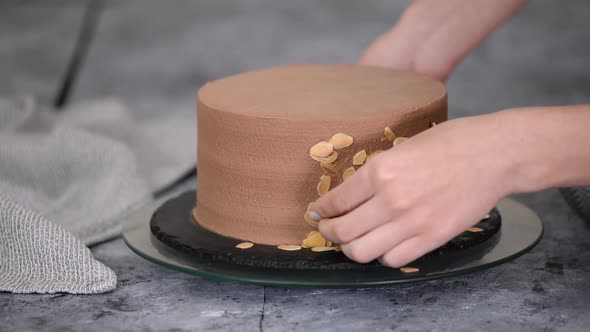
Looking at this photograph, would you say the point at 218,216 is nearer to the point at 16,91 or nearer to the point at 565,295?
the point at 565,295

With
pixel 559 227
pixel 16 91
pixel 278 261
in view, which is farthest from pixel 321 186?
pixel 16 91

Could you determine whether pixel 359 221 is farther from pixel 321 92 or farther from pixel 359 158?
pixel 321 92

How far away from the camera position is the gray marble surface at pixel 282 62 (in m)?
1.05

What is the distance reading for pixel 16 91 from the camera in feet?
7.41

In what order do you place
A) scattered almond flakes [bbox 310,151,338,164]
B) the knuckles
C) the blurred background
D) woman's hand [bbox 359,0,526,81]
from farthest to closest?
the blurred background < woman's hand [bbox 359,0,526,81] < scattered almond flakes [bbox 310,151,338,164] < the knuckles

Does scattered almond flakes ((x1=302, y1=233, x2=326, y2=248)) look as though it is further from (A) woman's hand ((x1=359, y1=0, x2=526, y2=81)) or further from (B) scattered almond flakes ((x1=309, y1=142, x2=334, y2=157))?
(A) woman's hand ((x1=359, y1=0, x2=526, y2=81))

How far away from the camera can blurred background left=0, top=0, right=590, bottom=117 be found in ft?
7.12

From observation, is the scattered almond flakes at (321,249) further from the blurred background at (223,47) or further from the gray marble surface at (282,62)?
the blurred background at (223,47)

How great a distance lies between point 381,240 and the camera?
98 centimetres

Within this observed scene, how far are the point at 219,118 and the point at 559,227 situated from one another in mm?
573

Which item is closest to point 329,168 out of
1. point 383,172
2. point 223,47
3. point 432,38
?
point 383,172

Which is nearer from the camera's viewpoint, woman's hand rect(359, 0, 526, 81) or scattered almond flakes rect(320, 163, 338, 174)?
scattered almond flakes rect(320, 163, 338, 174)

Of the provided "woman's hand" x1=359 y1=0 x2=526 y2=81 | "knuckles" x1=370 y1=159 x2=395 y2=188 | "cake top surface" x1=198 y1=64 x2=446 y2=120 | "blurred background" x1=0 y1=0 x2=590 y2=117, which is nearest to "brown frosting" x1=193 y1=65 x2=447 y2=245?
"cake top surface" x1=198 y1=64 x2=446 y2=120

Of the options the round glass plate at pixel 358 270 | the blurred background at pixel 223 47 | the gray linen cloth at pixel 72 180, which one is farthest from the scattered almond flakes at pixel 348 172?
the blurred background at pixel 223 47
